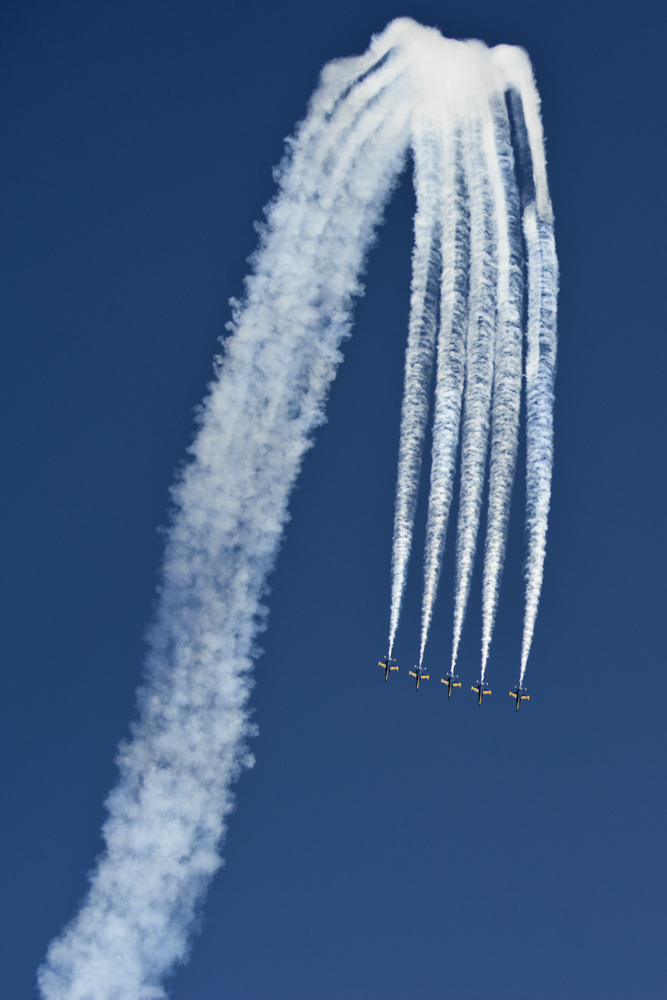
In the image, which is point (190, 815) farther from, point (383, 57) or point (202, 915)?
point (383, 57)

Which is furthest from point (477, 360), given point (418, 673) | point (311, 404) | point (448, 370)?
point (418, 673)

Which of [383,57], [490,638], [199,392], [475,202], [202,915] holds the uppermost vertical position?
[383,57]

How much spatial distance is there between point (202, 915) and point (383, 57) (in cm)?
3625

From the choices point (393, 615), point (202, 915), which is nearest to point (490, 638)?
point (393, 615)

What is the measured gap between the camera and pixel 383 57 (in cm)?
3772

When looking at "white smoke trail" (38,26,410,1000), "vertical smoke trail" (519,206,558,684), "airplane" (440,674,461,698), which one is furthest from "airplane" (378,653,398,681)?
"vertical smoke trail" (519,206,558,684)

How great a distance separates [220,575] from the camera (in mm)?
40375

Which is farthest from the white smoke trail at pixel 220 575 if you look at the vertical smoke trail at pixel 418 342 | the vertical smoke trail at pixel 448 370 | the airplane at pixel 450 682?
the airplane at pixel 450 682

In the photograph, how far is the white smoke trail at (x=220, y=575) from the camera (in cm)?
3941

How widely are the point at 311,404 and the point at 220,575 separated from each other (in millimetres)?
8104

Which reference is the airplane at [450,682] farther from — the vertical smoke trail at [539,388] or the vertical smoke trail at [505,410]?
the vertical smoke trail at [539,388]

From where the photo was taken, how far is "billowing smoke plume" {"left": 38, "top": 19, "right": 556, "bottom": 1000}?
1428 inches

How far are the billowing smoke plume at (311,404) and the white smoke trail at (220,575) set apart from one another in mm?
66

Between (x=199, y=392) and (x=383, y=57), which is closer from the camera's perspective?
(x=383, y=57)
